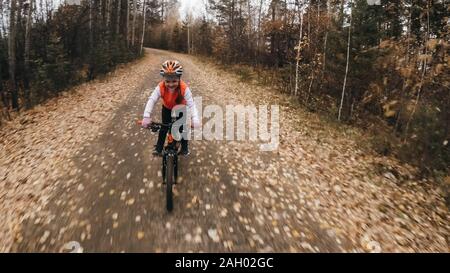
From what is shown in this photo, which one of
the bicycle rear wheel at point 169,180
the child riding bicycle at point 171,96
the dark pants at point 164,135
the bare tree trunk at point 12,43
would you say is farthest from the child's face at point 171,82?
the bare tree trunk at point 12,43

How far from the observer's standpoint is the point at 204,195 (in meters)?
6.02

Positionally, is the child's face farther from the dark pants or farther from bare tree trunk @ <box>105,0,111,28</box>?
bare tree trunk @ <box>105,0,111,28</box>

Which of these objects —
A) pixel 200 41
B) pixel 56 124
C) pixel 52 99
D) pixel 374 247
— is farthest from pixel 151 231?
pixel 200 41

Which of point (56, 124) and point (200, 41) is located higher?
point (200, 41)

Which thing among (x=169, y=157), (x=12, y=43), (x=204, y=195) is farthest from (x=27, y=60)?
(x=204, y=195)

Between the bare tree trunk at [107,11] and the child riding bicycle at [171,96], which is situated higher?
the bare tree trunk at [107,11]

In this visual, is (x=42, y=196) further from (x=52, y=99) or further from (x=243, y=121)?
(x=52, y=99)

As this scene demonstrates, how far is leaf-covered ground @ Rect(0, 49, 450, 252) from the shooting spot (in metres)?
4.83

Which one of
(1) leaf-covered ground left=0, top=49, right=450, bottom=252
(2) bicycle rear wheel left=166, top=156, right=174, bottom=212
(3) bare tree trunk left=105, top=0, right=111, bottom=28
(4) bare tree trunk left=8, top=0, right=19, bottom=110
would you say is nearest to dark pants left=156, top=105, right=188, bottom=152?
(2) bicycle rear wheel left=166, top=156, right=174, bottom=212

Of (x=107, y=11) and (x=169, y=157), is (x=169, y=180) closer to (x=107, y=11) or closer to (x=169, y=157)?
(x=169, y=157)

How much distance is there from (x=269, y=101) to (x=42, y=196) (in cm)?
A: 1134

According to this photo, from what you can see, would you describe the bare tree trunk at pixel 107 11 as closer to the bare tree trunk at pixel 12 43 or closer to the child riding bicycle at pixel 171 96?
the bare tree trunk at pixel 12 43

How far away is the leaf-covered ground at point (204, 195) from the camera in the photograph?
15.9ft
